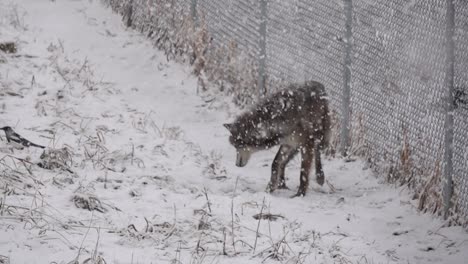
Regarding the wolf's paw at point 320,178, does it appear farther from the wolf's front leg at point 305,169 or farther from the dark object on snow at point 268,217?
the dark object on snow at point 268,217

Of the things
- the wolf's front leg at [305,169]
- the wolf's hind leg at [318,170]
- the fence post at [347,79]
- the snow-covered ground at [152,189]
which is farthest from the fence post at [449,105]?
the fence post at [347,79]

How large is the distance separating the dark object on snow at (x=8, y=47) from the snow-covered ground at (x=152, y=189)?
0.57 feet

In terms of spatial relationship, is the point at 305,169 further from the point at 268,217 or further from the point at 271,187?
the point at 268,217

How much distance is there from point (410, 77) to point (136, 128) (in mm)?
3692

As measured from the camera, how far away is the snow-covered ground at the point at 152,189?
18.4ft

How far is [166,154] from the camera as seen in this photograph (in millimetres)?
8398

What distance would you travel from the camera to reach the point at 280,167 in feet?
26.9

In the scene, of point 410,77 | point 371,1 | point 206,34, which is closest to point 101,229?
point 410,77

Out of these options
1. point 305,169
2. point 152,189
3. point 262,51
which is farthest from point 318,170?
point 262,51

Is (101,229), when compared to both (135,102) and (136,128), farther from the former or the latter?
(135,102)

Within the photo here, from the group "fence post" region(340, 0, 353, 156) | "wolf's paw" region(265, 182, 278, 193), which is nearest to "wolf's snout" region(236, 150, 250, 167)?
"wolf's paw" region(265, 182, 278, 193)

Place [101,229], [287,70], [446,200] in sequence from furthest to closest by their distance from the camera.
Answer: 1. [287,70]
2. [446,200]
3. [101,229]

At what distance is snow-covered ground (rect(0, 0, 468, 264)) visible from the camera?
18.4 feet

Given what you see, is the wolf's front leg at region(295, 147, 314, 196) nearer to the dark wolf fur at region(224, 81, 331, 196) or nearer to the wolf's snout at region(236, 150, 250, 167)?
the dark wolf fur at region(224, 81, 331, 196)
